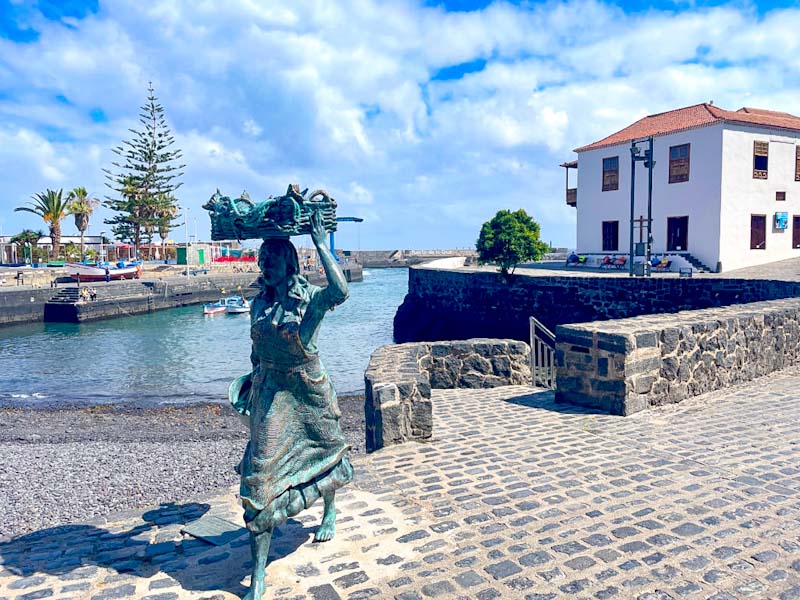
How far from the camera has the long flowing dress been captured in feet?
11.5

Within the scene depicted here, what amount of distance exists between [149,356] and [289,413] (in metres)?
23.6

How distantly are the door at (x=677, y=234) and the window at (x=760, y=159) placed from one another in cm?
365

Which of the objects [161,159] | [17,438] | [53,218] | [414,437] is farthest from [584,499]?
[161,159]

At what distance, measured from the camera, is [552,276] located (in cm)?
2617

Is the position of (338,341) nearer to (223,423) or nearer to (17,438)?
(223,423)

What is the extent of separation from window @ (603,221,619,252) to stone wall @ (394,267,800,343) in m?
8.25

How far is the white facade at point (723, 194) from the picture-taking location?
91.0ft

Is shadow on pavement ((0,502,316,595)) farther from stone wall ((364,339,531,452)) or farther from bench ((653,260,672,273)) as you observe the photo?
bench ((653,260,672,273))

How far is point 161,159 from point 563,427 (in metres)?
61.8

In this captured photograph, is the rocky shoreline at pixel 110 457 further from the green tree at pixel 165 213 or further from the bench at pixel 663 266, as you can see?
the green tree at pixel 165 213

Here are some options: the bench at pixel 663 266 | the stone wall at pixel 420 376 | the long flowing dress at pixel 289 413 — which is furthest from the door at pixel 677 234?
the long flowing dress at pixel 289 413

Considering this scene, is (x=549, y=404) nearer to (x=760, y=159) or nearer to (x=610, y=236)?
(x=760, y=159)

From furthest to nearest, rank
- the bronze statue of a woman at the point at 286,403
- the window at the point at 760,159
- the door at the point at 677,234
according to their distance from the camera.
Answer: the door at the point at 677,234 → the window at the point at 760,159 → the bronze statue of a woman at the point at 286,403

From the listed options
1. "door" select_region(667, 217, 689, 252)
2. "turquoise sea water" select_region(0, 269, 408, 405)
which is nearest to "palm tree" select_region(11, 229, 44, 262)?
"turquoise sea water" select_region(0, 269, 408, 405)
